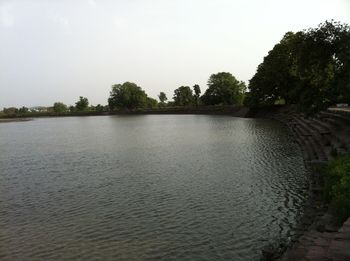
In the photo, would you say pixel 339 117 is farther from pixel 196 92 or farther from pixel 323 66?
pixel 196 92

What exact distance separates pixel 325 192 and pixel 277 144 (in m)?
22.7

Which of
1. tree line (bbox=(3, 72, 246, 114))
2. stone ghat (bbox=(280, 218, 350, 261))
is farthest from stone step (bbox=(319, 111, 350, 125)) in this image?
tree line (bbox=(3, 72, 246, 114))

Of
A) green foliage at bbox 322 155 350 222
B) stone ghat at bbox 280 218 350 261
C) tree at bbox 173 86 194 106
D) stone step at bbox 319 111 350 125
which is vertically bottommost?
stone ghat at bbox 280 218 350 261

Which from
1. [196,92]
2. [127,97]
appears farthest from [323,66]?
[127,97]

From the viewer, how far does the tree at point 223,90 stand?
432 feet

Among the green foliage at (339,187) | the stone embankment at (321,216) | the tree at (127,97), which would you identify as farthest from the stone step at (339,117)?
the tree at (127,97)

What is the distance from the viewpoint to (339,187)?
51.0ft

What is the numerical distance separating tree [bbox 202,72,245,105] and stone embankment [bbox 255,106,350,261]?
294 ft

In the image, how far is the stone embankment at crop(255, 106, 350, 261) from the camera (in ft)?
35.7

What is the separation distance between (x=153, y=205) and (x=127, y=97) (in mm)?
164286

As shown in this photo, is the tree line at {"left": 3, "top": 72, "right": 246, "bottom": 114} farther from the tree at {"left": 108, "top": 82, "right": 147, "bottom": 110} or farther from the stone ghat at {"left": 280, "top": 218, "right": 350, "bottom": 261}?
the stone ghat at {"left": 280, "top": 218, "right": 350, "bottom": 261}

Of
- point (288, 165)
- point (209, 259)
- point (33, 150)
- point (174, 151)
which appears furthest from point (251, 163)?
point (33, 150)

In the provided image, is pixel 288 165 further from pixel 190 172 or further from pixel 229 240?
pixel 229 240

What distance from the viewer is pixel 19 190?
2544 cm
